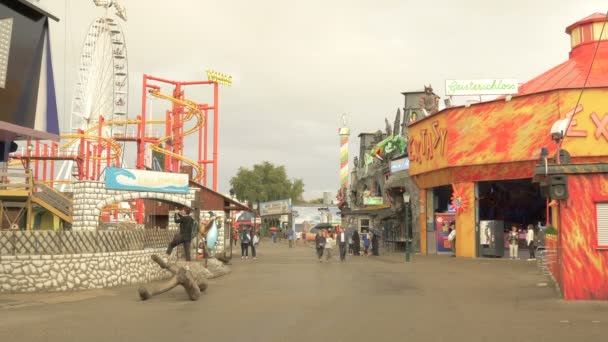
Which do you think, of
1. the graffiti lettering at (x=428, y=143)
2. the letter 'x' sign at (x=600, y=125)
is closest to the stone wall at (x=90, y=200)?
the graffiti lettering at (x=428, y=143)

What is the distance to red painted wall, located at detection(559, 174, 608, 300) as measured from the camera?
40.7 feet

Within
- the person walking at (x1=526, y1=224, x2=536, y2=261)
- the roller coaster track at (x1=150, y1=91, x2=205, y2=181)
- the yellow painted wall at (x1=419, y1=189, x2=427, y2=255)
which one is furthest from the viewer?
the roller coaster track at (x1=150, y1=91, x2=205, y2=181)

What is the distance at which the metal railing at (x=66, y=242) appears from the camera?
1478 centimetres

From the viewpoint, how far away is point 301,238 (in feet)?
222

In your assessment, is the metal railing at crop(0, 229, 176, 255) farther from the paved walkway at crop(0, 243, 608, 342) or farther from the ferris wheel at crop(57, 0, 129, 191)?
the ferris wheel at crop(57, 0, 129, 191)

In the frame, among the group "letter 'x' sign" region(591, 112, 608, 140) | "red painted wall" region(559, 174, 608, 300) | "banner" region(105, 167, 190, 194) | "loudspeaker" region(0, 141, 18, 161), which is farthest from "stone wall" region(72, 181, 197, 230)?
"letter 'x' sign" region(591, 112, 608, 140)

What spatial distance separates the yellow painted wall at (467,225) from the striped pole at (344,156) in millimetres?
39050

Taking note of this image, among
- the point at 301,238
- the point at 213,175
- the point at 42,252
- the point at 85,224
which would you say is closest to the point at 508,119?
the point at 85,224

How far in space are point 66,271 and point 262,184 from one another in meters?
85.3

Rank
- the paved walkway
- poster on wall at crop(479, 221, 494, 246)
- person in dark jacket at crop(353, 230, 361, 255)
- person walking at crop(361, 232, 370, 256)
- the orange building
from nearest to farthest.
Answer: the paved walkway < the orange building < poster on wall at crop(479, 221, 494, 246) < person walking at crop(361, 232, 370, 256) < person in dark jacket at crop(353, 230, 361, 255)

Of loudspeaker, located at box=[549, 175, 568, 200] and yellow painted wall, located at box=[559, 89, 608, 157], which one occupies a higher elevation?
yellow painted wall, located at box=[559, 89, 608, 157]

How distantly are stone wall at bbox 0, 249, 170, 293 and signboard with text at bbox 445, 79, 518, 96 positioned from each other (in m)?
19.8

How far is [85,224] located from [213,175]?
1023 inches

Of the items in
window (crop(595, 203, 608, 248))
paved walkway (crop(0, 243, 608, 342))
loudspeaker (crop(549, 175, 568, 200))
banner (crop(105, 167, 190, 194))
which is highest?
banner (crop(105, 167, 190, 194))
